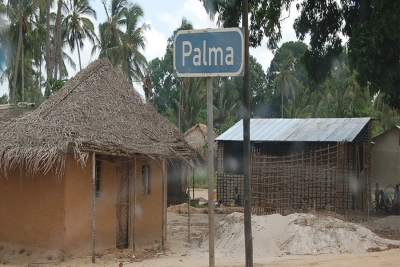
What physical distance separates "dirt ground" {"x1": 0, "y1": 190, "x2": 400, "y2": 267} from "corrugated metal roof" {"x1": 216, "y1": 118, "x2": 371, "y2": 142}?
6694 mm

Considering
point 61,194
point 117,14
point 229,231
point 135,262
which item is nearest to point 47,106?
point 61,194

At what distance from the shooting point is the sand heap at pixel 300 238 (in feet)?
39.2

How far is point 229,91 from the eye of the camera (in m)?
45.8

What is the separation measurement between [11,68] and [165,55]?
56.7ft

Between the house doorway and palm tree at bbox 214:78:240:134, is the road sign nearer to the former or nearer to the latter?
the house doorway

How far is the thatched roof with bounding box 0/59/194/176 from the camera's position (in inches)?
427

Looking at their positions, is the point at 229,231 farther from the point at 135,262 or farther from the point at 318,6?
the point at 318,6

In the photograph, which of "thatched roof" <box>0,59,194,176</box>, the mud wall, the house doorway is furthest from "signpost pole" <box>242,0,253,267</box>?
the house doorway

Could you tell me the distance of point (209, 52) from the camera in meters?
5.91

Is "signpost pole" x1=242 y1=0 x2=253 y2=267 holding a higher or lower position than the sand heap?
higher

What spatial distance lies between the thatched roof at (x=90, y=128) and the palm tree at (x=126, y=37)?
72.8 feet

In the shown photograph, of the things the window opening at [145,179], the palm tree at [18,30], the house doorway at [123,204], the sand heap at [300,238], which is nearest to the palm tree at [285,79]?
the palm tree at [18,30]

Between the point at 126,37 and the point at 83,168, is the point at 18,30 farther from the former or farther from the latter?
the point at 83,168

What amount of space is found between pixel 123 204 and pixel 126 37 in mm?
26020
